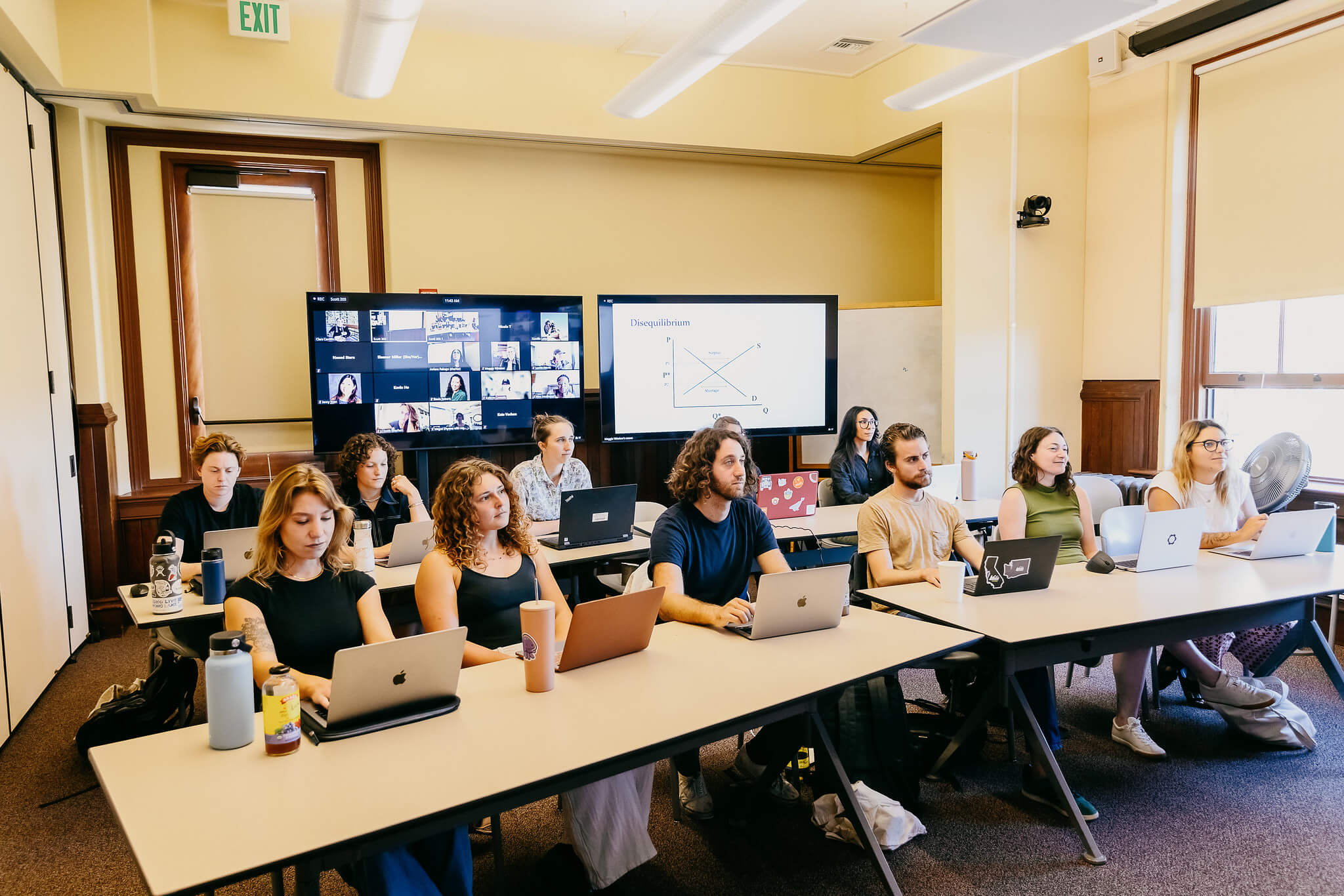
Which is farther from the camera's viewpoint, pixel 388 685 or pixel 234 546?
pixel 234 546

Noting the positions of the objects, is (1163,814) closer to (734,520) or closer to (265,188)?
(734,520)

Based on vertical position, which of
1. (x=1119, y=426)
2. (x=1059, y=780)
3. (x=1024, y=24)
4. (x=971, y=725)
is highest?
(x=1024, y=24)

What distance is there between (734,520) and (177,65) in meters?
3.97

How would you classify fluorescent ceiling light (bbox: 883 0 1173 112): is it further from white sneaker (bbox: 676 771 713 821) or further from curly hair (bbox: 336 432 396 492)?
white sneaker (bbox: 676 771 713 821)

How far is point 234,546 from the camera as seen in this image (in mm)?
3068

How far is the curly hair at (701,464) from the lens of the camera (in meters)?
2.76

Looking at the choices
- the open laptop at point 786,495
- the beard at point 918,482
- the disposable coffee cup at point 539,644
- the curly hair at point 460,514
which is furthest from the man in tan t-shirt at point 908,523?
the disposable coffee cup at point 539,644

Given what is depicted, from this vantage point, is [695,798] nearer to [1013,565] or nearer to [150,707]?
[1013,565]

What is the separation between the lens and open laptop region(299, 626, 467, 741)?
1745 millimetres

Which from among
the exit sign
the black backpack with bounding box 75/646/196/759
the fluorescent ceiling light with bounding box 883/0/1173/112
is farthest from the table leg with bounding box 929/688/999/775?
the exit sign

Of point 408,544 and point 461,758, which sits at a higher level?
point 408,544

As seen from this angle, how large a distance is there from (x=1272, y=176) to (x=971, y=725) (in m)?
3.77

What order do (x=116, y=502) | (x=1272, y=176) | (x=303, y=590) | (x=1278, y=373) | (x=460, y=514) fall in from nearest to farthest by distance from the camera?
(x=303, y=590), (x=460, y=514), (x=1272, y=176), (x=1278, y=373), (x=116, y=502)

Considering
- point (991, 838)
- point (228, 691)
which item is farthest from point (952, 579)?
point (228, 691)
